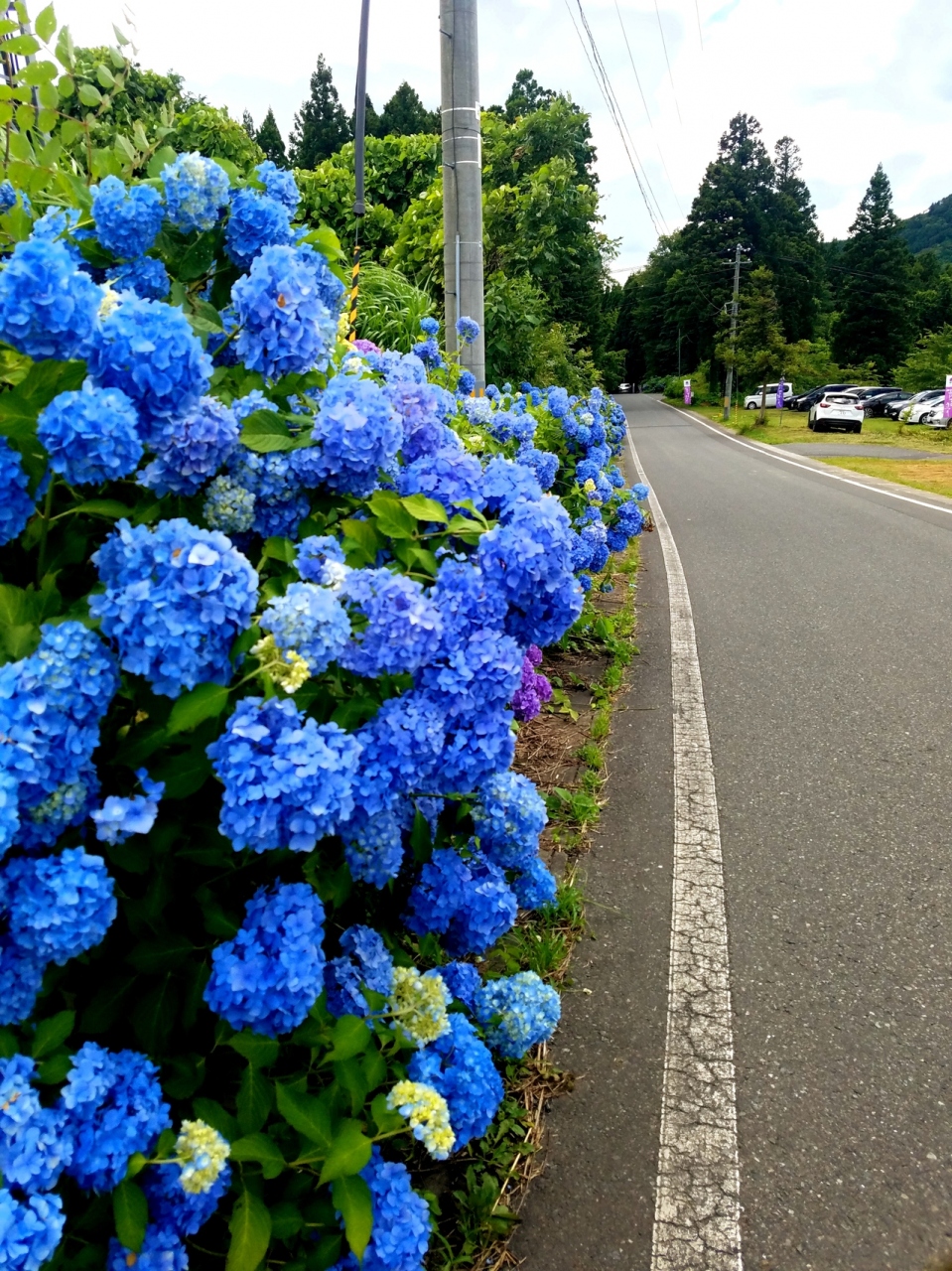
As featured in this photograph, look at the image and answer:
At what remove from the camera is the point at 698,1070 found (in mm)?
2473

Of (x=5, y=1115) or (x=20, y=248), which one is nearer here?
(x=5, y=1115)

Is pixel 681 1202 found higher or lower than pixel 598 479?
lower

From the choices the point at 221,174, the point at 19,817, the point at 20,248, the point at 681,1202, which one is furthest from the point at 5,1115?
the point at 221,174

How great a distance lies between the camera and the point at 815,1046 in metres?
2.55

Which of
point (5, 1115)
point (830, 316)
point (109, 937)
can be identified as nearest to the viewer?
point (5, 1115)

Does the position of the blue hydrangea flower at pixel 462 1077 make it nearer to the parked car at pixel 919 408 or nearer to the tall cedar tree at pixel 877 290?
the parked car at pixel 919 408

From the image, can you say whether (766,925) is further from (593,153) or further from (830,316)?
(830,316)

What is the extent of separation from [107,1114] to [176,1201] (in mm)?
209

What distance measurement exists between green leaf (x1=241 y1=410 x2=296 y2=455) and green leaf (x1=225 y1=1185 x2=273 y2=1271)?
1.32 metres

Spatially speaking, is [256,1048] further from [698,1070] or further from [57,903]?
[698,1070]

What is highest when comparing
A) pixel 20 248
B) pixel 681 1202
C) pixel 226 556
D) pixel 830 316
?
pixel 830 316

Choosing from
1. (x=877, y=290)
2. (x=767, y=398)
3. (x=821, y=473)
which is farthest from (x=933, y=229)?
(x=821, y=473)

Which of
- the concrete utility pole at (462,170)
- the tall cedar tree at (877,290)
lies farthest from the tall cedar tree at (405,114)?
the concrete utility pole at (462,170)

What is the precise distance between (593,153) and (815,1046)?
165 feet
